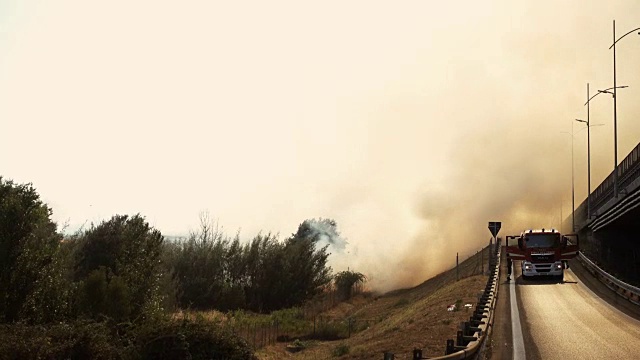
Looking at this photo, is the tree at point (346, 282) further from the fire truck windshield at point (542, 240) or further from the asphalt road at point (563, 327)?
the asphalt road at point (563, 327)

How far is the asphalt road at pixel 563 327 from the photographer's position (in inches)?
704

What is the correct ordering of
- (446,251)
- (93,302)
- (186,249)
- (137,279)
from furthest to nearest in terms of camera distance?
(446,251) → (186,249) → (137,279) → (93,302)

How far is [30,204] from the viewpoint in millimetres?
28781

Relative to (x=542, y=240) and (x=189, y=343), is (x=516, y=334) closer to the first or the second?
(x=189, y=343)

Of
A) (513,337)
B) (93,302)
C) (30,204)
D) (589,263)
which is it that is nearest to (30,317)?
(93,302)

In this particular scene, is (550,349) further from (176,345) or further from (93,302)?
(93,302)

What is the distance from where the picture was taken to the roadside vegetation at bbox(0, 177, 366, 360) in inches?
843

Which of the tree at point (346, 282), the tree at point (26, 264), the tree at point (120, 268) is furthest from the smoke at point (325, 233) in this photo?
the tree at point (26, 264)

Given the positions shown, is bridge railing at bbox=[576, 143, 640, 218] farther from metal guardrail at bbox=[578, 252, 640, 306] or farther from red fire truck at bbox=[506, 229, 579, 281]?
metal guardrail at bbox=[578, 252, 640, 306]

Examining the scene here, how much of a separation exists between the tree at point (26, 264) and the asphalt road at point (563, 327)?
18089 millimetres

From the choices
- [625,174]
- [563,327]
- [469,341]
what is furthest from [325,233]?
[469,341]

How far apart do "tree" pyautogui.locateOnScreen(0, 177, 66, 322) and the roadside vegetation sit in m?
0.04

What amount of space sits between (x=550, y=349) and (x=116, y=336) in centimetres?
1575

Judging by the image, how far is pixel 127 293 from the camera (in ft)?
97.4
